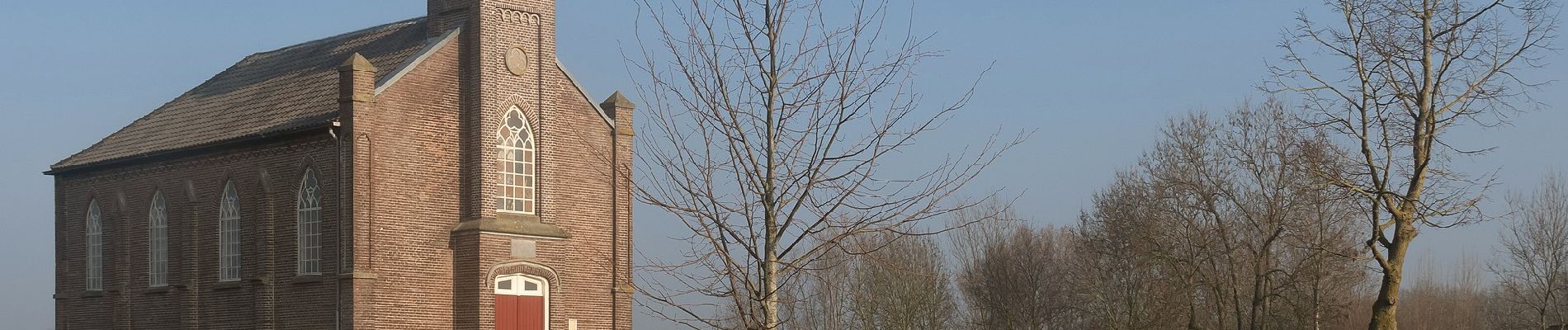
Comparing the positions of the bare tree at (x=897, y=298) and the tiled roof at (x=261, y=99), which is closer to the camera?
the tiled roof at (x=261, y=99)

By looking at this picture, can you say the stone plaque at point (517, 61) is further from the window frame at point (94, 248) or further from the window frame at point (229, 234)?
the window frame at point (94, 248)

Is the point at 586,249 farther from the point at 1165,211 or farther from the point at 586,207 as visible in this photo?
the point at 1165,211

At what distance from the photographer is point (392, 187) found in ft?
110

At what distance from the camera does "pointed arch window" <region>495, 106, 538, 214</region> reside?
34938 millimetres

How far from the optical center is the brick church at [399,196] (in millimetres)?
33188

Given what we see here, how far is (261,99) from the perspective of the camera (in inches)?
1491

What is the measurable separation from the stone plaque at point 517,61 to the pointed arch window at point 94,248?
13.4 metres

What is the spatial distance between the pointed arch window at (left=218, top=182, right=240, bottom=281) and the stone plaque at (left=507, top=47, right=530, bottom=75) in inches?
280

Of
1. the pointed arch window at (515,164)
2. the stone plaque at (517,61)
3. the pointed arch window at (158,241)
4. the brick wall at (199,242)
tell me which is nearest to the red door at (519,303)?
the pointed arch window at (515,164)

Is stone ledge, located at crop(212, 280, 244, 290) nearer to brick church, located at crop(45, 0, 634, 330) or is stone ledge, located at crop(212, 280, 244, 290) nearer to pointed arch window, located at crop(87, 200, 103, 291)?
brick church, located at crop(45, 0, 634, 330)

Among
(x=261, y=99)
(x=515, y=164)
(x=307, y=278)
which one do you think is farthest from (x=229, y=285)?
(x=515, y=164)

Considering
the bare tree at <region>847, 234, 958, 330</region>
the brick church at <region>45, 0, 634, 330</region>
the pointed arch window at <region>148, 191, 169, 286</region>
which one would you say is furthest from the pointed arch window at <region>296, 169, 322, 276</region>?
the bare tree at <region>847, 234, 958, 330</region>

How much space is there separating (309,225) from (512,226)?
4334 mm

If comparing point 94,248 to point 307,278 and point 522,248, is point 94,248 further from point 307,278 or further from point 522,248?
point 522,248
